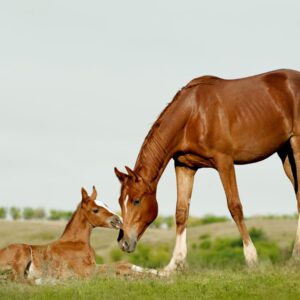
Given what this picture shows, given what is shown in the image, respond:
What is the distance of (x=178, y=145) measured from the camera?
46.6 feet

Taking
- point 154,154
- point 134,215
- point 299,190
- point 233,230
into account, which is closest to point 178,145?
point 154,154

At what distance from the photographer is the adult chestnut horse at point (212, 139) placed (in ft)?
45.2

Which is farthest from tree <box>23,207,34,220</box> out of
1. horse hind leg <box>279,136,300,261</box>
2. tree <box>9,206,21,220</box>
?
horse hind leg <box>279,136,300,261</box>

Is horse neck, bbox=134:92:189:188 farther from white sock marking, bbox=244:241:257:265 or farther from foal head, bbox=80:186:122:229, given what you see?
white sock marking, bbox=244:241:257:265

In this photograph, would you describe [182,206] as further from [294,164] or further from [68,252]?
[294,164]

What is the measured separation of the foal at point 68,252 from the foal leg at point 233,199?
1772mm

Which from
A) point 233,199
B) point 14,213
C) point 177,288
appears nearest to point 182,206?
point 233,199

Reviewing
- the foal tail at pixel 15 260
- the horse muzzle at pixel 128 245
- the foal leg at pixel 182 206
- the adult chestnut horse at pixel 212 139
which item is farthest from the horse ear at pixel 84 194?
the foal leg at pixel 182 206

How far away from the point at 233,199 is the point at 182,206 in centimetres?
101

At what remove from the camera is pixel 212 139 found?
46.0 feet

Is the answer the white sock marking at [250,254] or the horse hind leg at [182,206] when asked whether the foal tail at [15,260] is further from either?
the white sock marking at [250,254]

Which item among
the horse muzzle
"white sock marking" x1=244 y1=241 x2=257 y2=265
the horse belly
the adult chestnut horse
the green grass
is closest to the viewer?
the green grass

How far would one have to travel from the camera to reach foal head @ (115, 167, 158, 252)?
13.6 m

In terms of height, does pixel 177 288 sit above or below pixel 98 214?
below
